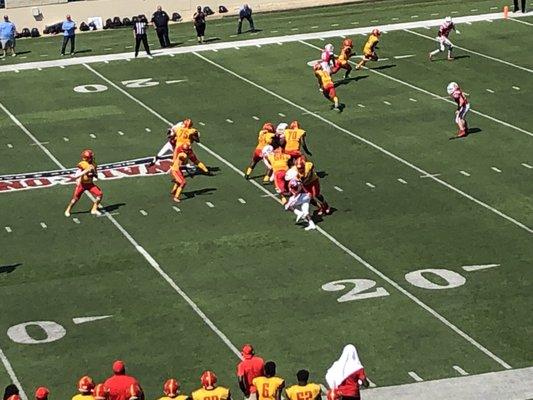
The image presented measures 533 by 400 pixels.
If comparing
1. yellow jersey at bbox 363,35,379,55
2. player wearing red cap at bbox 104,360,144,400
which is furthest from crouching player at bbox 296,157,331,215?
yellow jersey at bbox 363,35,379,55

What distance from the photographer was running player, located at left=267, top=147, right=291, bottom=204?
1217 inches

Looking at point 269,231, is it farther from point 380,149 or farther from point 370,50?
point 370,50

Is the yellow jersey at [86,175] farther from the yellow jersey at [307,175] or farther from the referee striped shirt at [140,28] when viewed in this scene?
the referee striped shirt at [140,28]

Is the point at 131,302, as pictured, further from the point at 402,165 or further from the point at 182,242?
the point at 402,165

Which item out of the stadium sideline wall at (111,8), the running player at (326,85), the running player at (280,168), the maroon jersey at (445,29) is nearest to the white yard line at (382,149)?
the running player at (326,85)

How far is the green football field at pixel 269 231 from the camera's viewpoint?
23.0m

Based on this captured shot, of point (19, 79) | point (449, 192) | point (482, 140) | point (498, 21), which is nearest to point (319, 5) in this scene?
point (498, 21)

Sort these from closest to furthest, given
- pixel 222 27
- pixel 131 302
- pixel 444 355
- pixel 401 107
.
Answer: pixel 444 355 < pixel 131 302 < pixel 401 107 < pixel 222 27

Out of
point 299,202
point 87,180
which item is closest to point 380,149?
point 299,202

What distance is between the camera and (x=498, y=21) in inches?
2040

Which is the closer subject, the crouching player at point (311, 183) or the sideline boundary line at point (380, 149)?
the crouching player at point (311, 183)

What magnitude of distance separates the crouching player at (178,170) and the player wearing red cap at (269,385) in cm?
1349

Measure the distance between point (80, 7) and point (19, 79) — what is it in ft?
56.5

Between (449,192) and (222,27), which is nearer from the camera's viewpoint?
(449,192)
